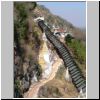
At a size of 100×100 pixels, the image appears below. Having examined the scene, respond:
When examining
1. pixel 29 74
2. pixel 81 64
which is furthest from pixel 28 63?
pixel 81 64

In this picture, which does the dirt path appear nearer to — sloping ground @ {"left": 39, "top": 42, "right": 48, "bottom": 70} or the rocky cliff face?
the rocky cliff face

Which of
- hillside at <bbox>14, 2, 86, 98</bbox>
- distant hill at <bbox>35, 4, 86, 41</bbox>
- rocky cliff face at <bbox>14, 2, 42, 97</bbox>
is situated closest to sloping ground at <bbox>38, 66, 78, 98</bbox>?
hillside at <bbox>14, 2, 86, 98</bbox>

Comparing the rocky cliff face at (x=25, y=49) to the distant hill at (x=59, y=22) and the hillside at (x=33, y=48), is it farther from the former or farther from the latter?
the distant hill at (x=59, y=22)

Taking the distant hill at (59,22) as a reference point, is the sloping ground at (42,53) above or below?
below

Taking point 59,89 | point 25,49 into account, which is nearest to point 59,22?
point 25,49

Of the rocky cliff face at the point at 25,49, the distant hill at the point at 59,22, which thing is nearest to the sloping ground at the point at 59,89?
the rocky cliff face at the point at 25,49

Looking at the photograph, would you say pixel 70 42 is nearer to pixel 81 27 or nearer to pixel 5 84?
pixel 81 27

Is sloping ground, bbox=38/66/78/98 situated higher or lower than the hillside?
lower

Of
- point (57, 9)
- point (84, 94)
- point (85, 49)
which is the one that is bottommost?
point (84, 94)

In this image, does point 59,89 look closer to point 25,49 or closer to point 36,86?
point 36,86

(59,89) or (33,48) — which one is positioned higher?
(33,48)

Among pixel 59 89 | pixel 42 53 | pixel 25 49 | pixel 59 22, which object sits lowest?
pixel 59 89
